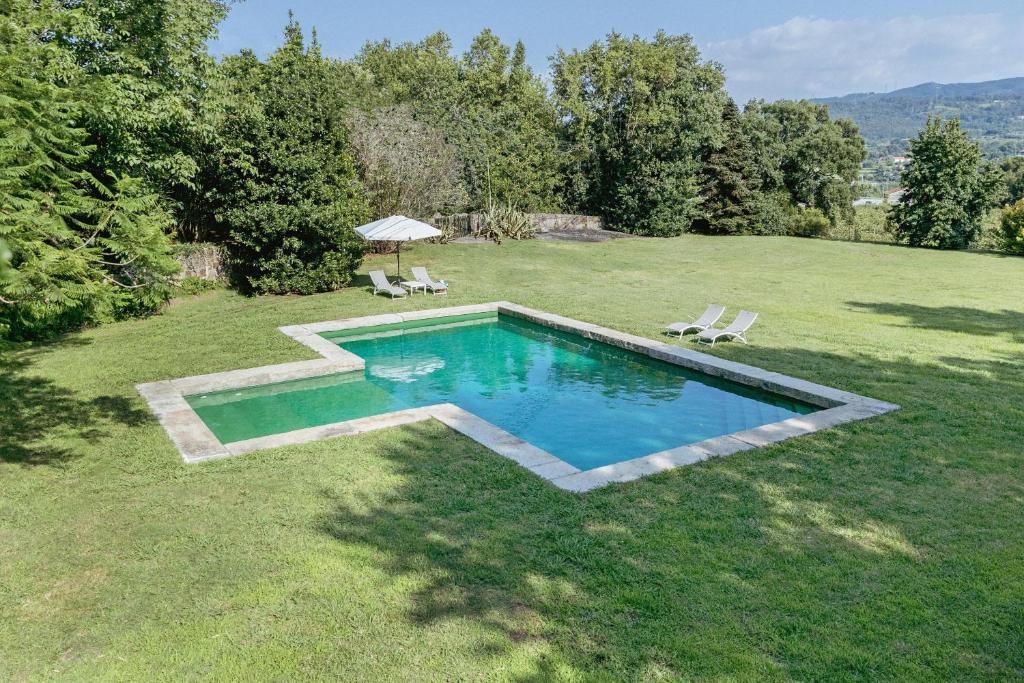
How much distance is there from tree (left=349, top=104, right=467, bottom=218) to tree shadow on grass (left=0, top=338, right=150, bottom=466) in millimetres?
13109

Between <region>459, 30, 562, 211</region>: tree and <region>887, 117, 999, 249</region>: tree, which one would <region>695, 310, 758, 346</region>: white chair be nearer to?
<region>459, 30, 562, 211</region>: tree

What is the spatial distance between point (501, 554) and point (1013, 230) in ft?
93.1

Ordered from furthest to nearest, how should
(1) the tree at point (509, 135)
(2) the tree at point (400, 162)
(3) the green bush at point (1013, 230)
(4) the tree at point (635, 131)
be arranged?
(4) the tree at point (635, 131) → (1) the tree at point (509, 135) → (3) the green bush at point (1013, 230) → (2) the tree at point (400, 162)

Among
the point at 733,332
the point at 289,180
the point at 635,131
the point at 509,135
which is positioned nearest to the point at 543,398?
the point at 733,332

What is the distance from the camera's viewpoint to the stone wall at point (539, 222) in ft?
90.1

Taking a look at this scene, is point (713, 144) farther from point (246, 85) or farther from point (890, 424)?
point (890, 424)

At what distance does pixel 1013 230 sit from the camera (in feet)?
84.0

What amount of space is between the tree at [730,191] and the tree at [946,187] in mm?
7796

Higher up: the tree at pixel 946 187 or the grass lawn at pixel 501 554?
the tree at pixel 946 187

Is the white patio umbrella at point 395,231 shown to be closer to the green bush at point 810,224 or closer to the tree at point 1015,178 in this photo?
the green bush at point 810,224

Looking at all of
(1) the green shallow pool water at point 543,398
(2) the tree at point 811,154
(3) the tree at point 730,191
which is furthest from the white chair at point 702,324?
(2) the tree at point 811,154

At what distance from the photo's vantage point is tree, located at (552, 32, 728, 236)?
31.9m

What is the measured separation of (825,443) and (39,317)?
13.9 metres

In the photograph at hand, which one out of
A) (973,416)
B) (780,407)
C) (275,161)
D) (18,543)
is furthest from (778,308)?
(18,543)
